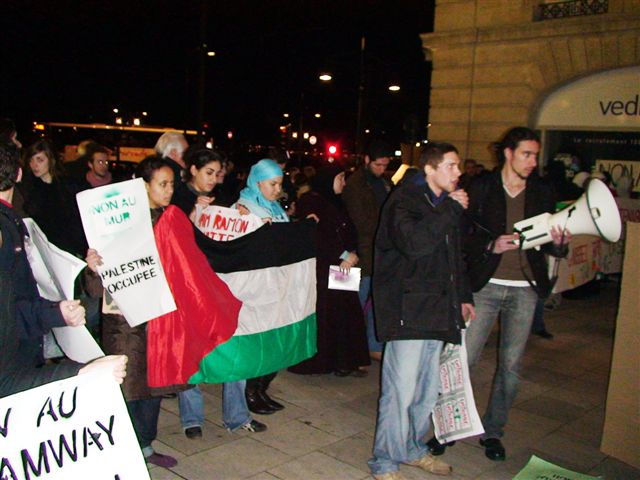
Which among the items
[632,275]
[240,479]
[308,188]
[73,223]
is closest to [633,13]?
[308,188]

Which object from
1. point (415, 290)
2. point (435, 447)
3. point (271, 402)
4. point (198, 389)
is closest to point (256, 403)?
point (271, 402)

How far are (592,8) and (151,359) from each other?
12.3 meters

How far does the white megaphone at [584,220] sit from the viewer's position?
12.1ft

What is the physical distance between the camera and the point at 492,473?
3.97 meters

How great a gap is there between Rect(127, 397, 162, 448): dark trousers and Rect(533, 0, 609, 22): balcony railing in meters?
12.2

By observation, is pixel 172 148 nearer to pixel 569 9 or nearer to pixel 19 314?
pixel 19 314

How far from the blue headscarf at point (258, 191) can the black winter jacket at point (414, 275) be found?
1.15 metres

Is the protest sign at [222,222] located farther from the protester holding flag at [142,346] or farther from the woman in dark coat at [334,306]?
the woman in dark coat at [334,306]

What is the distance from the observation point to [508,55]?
551 inches

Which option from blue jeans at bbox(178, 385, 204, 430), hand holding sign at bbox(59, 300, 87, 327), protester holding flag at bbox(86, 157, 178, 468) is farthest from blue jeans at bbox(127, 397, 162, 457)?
hand holding sign at bbox(59, 300, 87, 327)

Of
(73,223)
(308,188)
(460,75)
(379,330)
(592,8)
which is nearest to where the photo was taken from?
(379,330)

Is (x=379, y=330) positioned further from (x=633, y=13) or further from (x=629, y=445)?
(x=633, y=13)

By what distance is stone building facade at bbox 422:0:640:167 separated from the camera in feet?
41.3

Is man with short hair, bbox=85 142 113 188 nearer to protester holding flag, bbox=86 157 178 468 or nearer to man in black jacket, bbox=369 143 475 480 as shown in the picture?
protester holding flag, bbox=86 157 178 468
